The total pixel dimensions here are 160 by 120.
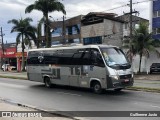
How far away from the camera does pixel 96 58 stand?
1988 cm

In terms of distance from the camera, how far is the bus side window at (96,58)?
64.1 feet

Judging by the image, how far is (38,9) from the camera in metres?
53.2

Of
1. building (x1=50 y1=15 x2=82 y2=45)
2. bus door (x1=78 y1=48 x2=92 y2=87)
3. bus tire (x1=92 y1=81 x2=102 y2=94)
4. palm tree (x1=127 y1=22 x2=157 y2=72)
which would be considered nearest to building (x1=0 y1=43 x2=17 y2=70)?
building (x1=50 y1=15 x2=82 y2=45)

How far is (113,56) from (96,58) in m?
0.99

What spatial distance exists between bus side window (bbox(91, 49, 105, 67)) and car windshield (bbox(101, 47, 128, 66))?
29cm

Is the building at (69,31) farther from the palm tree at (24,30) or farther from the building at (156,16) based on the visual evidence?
the building at (156,16)

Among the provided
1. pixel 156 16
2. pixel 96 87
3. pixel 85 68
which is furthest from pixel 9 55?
pixel 96 87

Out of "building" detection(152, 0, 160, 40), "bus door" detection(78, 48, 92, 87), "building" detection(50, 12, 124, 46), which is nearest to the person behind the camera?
"bus door" detection(78, 48, 92, 87)

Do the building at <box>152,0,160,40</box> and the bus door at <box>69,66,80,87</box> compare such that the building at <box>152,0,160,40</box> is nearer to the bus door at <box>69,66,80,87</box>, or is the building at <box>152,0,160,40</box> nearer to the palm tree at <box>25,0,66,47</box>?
the palm tree at <box>25,0,66,47</box>

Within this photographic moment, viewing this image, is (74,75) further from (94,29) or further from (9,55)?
(9,55)

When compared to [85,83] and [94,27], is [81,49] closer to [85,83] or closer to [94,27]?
[85,83]

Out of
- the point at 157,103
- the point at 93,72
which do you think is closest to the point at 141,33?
the point at 93,72

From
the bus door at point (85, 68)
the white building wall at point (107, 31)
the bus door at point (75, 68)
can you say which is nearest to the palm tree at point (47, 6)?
the white building wall at point (107, 31)

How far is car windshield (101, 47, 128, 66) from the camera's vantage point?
63.8 ft
